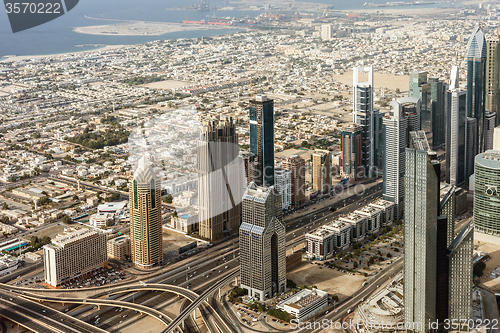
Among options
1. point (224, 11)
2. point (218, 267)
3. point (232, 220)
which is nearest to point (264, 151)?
point (232, 220)

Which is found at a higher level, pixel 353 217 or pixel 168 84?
pixel 168 84

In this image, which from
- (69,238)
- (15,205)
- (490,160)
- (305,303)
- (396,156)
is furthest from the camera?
(15,205)

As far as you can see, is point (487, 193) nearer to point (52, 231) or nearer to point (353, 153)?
point (353, 153)

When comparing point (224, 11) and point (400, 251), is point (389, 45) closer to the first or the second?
point (224, 11)

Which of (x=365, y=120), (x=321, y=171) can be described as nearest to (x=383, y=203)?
(x=321, y=171)

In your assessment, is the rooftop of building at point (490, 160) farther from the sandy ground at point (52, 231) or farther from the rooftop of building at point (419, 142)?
the sandy ground at point (52, 231)

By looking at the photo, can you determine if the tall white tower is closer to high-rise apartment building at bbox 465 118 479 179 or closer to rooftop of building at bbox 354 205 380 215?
high-rise apartment building at bbox 465 118 479 179
